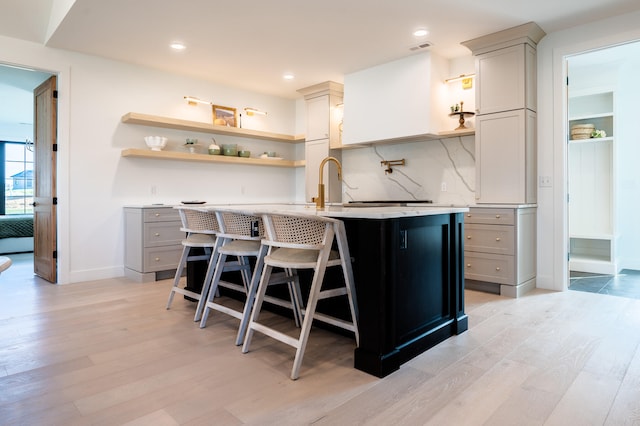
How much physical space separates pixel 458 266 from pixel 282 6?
2.59 m

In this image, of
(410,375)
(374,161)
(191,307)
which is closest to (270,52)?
(374,161)

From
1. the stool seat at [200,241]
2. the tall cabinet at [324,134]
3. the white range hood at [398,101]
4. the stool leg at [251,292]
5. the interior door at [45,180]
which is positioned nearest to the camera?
the stool leg at [251,292]

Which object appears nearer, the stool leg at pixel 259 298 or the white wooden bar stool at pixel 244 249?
the stool leg at pixel 259 298

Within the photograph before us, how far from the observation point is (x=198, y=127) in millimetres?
5191

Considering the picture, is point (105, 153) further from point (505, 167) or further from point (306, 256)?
point (505, 167)

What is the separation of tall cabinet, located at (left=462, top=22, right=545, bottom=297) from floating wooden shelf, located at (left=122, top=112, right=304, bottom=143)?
299 cm

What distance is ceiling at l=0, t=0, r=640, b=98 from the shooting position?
3.42 meters

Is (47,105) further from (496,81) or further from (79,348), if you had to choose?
(496,81)

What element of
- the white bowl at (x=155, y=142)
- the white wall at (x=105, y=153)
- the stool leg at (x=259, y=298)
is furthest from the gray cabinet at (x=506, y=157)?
the white bowl at (x=155, y=142)

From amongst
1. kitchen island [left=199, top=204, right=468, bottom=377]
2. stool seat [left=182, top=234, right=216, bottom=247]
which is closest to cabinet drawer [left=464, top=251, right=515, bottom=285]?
kitchen island [left=199, top=204, right=468, bottom=377]

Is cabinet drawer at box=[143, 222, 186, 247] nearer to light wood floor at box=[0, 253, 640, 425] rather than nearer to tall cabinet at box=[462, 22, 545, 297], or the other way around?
light wood floor at box=[0, 253, 640, 425]

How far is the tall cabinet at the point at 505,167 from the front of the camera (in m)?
3.74

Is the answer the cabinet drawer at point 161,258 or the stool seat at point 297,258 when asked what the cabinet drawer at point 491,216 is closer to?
the stool seat at point 297,258

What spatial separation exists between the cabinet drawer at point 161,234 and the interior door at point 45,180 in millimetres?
993
